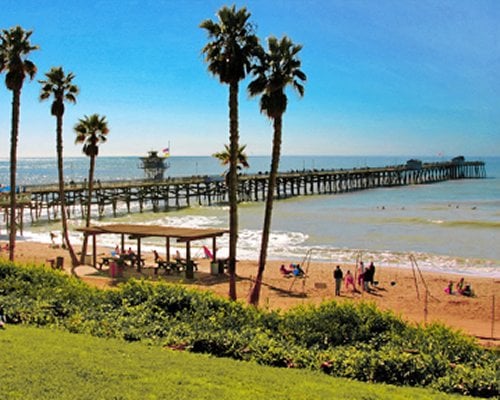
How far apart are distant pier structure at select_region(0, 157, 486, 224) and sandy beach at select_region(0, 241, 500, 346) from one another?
9.35m

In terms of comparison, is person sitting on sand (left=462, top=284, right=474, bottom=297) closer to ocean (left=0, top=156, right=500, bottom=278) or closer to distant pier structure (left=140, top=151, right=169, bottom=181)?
ocean (left=0, top=156, right=500, bottom=278)

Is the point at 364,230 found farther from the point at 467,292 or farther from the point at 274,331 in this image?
the point at 274,331

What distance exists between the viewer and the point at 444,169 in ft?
438

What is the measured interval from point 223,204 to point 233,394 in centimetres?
6446

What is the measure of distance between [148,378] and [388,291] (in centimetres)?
1625

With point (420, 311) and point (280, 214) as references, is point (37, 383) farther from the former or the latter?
point (280, 214)

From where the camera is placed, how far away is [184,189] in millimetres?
72938

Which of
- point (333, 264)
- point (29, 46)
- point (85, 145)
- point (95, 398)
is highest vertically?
point (29, 46)

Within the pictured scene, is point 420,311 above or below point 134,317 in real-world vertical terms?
below

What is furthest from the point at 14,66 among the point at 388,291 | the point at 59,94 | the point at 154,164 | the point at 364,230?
the point at 154,164

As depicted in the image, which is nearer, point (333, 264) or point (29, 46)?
point (29, 46)

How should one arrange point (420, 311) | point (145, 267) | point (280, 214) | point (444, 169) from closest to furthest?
point (420, 311) < point (145, 267) < point (280, 214) < point (444, 169)

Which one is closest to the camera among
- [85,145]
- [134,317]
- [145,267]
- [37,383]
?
[37,383]

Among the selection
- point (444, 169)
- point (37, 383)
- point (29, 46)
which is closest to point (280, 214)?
point (29, 46)
